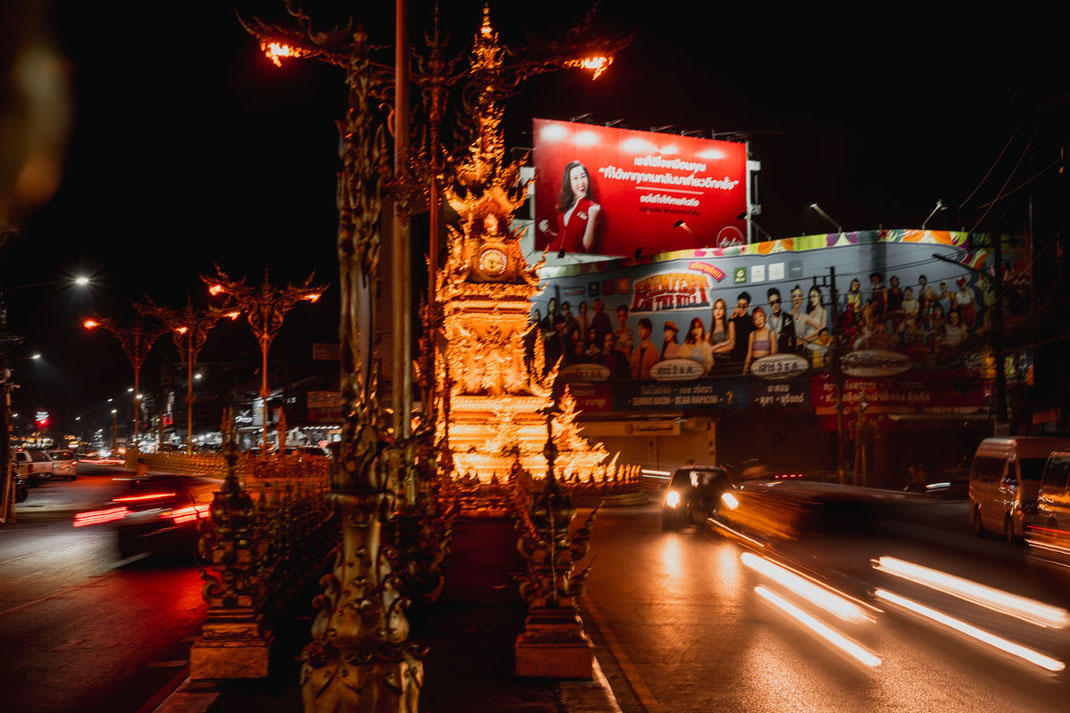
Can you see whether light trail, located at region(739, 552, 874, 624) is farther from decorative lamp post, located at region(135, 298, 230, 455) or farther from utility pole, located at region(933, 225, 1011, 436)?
decorative lamp post, located at region(135, 298, 230, 455)

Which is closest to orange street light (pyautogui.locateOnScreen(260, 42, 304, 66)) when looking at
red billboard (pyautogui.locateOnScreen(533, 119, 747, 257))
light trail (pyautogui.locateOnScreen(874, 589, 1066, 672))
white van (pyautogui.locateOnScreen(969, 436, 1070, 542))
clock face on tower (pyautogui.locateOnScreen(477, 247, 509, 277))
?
light trail (pyautogui.locateOnScreen(874, 589, 1066, 672))

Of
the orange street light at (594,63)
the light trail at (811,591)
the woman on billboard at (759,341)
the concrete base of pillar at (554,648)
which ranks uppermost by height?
the orange street light at (594,63)

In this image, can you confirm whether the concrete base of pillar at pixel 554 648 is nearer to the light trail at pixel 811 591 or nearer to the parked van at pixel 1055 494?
the light trail at pixel 811 591

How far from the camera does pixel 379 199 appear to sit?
17.8 feet

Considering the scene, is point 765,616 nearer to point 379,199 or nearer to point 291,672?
point 291,672

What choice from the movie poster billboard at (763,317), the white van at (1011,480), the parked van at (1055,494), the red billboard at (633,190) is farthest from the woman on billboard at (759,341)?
the parked van at (1055,494)

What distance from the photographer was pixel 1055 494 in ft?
55.2

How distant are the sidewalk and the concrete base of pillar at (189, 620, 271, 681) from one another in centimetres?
12

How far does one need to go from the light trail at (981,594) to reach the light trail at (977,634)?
2.55 ft

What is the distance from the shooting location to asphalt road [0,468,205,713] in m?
7.84

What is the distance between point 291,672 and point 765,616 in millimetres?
5978

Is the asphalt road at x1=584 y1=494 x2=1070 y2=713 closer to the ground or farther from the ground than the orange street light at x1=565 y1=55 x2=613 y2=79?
closer to the ground

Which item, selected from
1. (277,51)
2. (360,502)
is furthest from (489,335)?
(360,502)

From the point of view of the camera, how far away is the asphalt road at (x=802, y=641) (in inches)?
303
